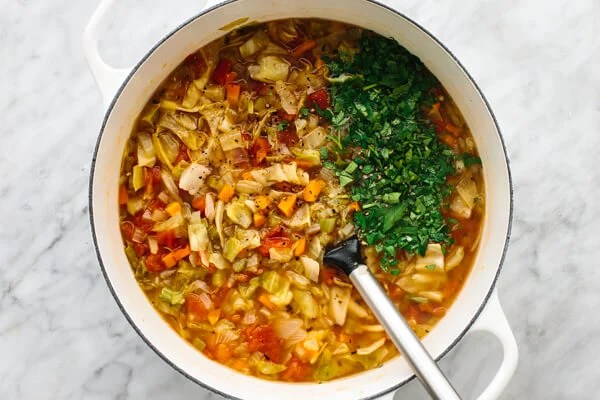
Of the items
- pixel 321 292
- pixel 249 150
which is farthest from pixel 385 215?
pixel 249 150

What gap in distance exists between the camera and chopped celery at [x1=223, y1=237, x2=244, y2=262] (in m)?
2.81

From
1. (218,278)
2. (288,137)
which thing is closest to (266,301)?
(218,278)

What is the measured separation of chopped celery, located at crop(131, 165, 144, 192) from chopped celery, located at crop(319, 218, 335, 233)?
0.67 meters

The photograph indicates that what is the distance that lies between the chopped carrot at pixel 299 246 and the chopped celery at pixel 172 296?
1.47 ft

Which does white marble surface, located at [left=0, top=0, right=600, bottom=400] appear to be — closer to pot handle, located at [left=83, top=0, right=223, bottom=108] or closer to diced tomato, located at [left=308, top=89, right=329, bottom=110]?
pot handle, located at [left=83, top=0, right=223, bottom=108]

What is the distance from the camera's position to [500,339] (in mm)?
2602

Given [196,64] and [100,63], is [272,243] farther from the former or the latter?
[100,63]

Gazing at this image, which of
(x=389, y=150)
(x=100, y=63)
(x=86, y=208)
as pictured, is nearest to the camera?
(x=100, y=63)

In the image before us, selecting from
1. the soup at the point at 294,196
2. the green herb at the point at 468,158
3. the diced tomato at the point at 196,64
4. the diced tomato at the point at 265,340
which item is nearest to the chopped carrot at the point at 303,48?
the soup at the point at 294,196

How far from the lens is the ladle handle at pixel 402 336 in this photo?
2.51m

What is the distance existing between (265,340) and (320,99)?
91 cm

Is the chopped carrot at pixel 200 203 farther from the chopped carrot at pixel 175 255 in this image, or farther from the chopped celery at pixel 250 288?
the chopped celery at pixel 250 288

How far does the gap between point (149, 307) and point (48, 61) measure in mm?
1022

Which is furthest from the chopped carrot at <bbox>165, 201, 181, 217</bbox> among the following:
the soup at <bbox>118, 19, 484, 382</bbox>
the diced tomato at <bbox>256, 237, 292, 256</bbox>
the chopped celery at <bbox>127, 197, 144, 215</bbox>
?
the diced tomato at <bbox>256, 237, 292, 256</bbox>
